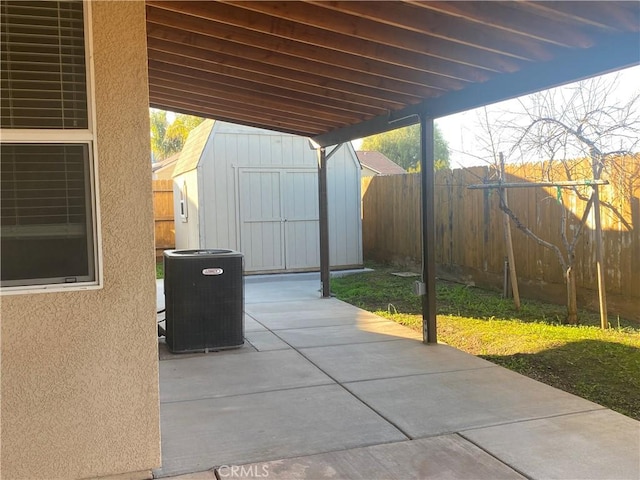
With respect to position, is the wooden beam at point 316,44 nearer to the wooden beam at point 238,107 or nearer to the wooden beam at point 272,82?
the wooden beam at point 272,82

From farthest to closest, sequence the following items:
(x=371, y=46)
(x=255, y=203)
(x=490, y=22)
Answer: (x=255, y=203) < (x=371, y=46) < (x=490, y=22)

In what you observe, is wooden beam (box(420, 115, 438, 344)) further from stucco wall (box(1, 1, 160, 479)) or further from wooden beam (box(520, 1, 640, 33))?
stucco wall (box(1, 1, 160, 479))

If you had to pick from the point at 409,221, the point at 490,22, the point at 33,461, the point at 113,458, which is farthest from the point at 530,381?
the point at 409,221

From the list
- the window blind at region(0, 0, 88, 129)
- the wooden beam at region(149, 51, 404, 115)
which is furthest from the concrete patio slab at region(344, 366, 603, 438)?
the wooden beam at region(149, 51, 404, 115)

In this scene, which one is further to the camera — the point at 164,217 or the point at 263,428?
the point at 164,217

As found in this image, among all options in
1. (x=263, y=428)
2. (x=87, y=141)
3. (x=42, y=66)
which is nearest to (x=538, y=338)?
(x=263, y=428)

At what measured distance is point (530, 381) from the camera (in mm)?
5008

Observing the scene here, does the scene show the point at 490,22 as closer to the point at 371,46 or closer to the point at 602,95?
the point at 371,46

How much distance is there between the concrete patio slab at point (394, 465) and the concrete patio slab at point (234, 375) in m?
1.41

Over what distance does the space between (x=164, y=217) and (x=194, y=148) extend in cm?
422

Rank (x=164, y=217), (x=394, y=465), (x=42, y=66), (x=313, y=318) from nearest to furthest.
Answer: (x=42, y=66), (x=394, y=465), (x=313, y=318), (x=164, y=217)

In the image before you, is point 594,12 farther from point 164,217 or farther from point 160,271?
point 164,217

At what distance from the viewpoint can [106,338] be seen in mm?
3205

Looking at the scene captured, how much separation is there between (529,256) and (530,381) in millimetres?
4186
